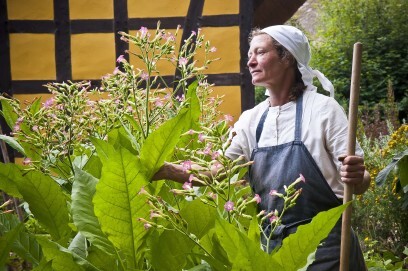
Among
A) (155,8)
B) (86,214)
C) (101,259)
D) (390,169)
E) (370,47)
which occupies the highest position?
(155,8)

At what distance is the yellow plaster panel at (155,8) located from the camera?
314 inches

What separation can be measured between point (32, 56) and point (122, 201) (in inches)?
244

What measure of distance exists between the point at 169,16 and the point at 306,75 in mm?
4973

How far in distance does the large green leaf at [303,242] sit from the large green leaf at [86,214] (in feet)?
1.60

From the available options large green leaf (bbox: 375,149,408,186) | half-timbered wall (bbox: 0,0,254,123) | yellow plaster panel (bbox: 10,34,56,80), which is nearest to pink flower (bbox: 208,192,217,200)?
large green leaf (bbox: 375,149,408,186)

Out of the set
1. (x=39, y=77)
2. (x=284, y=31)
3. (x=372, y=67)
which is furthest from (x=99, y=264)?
(x=372, y=67)

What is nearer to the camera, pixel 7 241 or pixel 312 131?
pixel 7 241

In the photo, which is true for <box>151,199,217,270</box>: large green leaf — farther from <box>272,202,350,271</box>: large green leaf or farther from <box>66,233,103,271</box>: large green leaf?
<box>272,202,350,271</box>: large green leaf

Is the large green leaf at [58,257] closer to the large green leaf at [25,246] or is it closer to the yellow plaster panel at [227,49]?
the large green leaf at [25,246]

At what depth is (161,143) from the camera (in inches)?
81.4

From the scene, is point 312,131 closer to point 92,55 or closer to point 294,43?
point 294,43

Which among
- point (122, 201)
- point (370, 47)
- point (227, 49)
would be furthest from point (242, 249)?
point (370, 47)

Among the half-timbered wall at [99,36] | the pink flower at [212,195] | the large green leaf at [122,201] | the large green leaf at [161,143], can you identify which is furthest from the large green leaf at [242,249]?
the half-timbered wall at [99,36]

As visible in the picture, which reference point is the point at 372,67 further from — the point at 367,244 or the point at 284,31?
the point at 284,31
